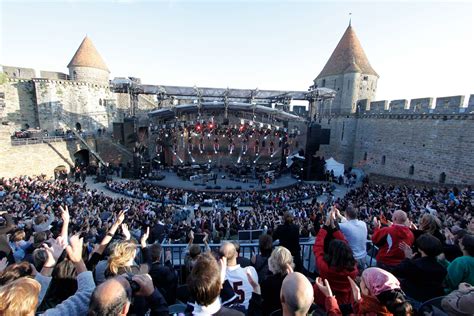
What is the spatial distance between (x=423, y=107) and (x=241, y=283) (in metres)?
23.7

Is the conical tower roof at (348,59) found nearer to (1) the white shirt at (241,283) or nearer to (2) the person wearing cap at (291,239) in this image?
(2) the person wearing cap at (291,239)

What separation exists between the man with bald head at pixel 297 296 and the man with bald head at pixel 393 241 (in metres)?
2.34

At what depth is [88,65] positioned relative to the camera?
33.3 metres

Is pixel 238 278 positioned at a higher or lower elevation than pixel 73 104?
lower

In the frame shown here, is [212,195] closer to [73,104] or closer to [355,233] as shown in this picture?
[355,233]

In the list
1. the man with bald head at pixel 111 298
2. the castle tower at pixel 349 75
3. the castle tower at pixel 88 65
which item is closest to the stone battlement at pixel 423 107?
the castle tower at pixel 349 75

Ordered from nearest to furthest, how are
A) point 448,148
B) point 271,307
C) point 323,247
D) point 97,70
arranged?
point 271,307 → point 323,247 → point 448,148 → point 97,70

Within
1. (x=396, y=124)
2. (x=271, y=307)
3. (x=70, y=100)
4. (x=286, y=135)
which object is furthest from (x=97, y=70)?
(x=271, y=307)

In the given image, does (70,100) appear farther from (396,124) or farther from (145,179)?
(396,124)

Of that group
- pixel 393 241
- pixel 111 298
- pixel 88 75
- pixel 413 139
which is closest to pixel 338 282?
pixel 393 241

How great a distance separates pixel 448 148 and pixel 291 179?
39.6 feet

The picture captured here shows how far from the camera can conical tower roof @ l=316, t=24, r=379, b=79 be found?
30172 mm

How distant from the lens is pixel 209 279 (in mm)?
1925

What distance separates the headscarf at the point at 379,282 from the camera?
1.96m
